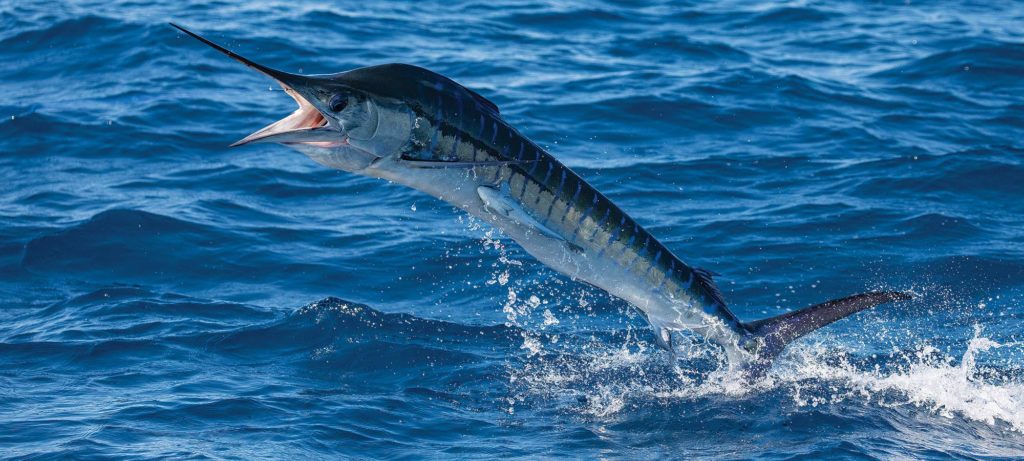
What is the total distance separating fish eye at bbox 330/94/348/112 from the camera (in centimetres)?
545

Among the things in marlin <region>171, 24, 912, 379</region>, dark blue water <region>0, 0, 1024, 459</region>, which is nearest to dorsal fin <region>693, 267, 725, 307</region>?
marlin <region>171, 24, 912, 379</region>

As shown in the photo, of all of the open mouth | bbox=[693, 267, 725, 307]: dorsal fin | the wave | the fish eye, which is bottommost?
bbox=[693, 267, 725, 307]: dorsal fin

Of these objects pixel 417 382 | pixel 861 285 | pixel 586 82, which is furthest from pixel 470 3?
pixel 417 382

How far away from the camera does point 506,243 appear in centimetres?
1020

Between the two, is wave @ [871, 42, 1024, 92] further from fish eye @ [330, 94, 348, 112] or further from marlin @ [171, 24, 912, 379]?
fish eye @ [330, 94, 348, 112]

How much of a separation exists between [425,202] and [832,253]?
140 inches

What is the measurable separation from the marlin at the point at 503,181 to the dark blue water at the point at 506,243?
56 cm

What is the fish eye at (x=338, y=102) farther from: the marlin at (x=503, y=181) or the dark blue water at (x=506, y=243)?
the dark blue water at (x=506, y=243)

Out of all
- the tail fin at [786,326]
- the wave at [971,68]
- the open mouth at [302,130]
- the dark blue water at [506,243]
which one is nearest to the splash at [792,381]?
the dark blue water at [506,243]

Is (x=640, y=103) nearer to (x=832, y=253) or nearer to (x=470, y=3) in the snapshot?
(x=832, y=253)

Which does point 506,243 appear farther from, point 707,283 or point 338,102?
point 338,102

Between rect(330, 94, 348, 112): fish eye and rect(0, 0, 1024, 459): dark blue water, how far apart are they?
1840mm

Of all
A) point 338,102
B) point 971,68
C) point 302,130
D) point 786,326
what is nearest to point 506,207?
point 338,102

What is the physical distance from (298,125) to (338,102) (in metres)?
0.26
